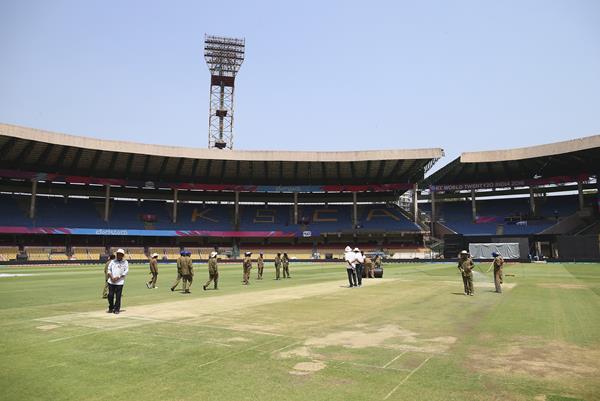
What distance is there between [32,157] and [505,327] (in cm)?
6795

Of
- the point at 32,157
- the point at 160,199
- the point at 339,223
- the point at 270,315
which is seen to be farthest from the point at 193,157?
→ the point at 270,315

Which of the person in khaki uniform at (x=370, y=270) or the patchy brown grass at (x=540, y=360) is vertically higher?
the person in khaki uniform at (x=370, y=270)

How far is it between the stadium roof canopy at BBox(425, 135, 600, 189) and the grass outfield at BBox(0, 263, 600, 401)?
55.5m

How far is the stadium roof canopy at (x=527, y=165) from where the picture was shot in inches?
2370

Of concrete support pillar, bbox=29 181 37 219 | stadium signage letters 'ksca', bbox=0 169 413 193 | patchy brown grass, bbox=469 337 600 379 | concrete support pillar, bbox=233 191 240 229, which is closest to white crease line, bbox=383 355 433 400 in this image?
patchy brown grass, bbox=469 337 600 379

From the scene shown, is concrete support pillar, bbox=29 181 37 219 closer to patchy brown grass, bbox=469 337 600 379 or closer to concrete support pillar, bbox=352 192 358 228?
concrete support pillar, bbox=352 192 358 228

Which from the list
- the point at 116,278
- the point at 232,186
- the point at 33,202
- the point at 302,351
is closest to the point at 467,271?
the point at 302,351

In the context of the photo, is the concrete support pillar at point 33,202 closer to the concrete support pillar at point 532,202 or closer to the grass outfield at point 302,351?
the grass outfield at point 302,351

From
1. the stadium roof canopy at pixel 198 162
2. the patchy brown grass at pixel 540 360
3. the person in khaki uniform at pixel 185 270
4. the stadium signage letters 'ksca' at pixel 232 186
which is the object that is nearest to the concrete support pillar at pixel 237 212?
the stadium signage letters 'ksca' at pixel 232 186

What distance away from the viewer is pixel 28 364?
657 centimetres

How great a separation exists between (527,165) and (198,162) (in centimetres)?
5544

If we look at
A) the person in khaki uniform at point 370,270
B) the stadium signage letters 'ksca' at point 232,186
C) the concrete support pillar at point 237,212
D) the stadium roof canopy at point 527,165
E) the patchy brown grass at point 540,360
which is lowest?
the patchy brown grass at point 540,360

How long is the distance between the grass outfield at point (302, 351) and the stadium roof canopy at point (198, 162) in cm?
5251

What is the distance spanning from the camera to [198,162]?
70.8 metres
